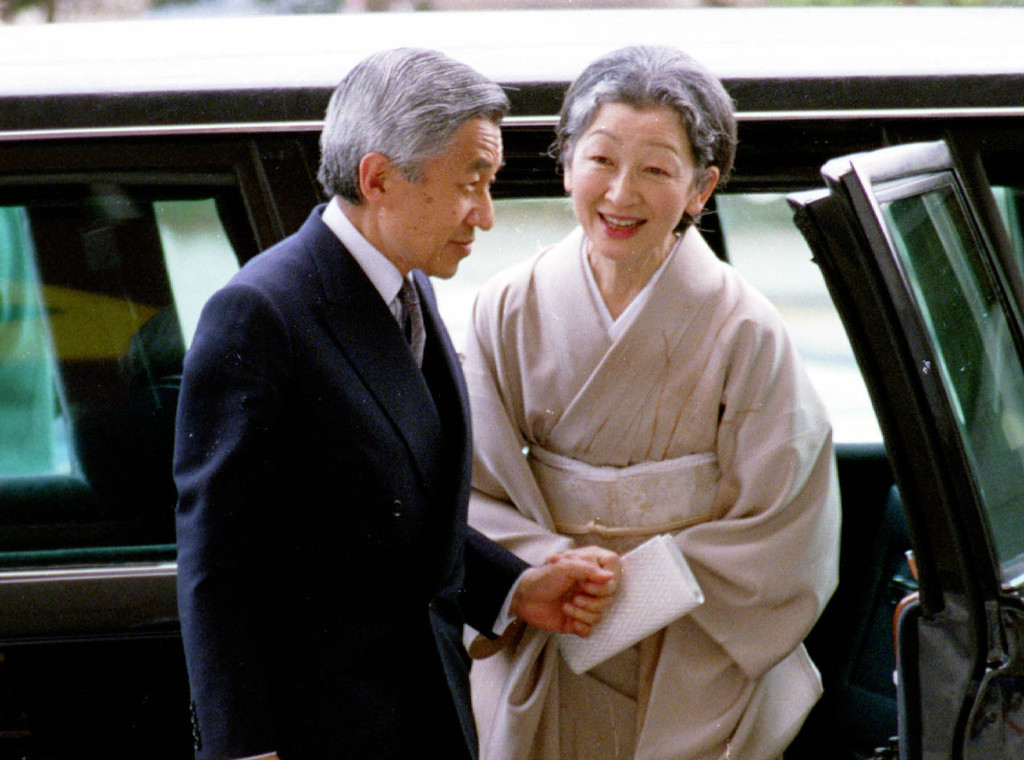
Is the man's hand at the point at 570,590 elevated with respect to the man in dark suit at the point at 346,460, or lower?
lower

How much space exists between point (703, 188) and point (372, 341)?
2.44ft

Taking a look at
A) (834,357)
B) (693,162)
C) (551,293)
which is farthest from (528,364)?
(834,357)

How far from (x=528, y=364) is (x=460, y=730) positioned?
701 mm

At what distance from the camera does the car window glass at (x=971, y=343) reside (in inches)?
74.7

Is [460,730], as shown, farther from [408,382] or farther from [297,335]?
[297,335]

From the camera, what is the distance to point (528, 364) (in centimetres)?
232

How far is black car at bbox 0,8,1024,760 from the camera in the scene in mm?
2068

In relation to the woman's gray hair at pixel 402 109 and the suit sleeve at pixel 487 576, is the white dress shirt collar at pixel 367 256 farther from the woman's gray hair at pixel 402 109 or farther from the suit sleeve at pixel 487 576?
the suit sleeve at pixel 487 576

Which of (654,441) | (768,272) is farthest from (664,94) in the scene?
(768,272)

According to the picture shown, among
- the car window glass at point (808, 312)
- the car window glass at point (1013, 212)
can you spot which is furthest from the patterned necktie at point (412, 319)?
the car window glass at point (808, 312)

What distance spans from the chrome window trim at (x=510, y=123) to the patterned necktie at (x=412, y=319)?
0.49 metres

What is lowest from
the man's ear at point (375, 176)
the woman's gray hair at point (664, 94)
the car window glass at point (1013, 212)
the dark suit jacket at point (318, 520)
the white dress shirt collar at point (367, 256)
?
the dark suit jacket at point (318, 520)

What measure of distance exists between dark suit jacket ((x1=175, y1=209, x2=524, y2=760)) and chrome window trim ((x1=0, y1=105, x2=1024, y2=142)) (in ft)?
1.59

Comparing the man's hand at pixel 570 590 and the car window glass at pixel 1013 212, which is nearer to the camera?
the man's hand at pixel 570 590
